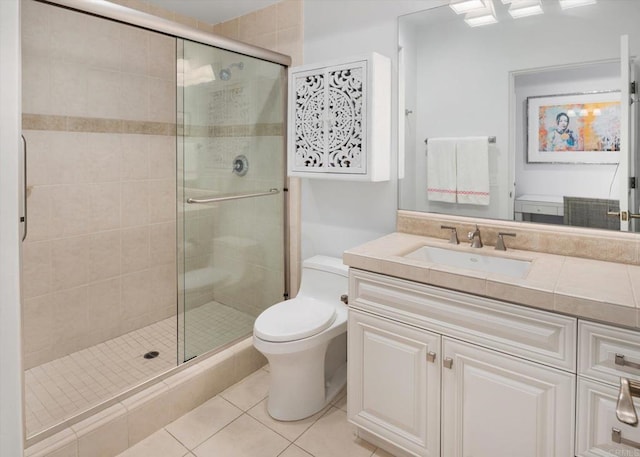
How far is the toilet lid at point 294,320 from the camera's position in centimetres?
181

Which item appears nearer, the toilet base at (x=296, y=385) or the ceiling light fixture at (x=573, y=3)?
the ceiling light fixture at (x=573, y=3)

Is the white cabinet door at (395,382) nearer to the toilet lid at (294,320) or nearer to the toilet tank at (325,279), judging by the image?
the toilet lid at (294,320)

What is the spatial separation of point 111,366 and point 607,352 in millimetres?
2396

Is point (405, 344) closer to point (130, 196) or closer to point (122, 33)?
point (130, 196)

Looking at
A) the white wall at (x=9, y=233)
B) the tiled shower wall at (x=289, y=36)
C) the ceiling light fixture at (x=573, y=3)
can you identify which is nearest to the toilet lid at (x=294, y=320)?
the tiled shower wall at (x=289, y=36)

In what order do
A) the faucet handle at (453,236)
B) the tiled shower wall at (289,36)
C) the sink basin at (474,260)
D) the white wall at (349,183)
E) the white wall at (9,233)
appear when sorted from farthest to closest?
the tiled shower wall at (289,36) < the white wall at (349,183) < the faucet handle at (453,236) < the sink basin at (474,260) < the white wall at (9,233)

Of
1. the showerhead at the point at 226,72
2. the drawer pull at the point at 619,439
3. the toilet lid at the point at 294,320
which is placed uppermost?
the showerhead at the point at 226,72

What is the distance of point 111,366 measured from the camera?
2.26m

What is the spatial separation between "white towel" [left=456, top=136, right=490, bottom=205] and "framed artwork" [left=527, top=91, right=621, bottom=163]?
0.65ft

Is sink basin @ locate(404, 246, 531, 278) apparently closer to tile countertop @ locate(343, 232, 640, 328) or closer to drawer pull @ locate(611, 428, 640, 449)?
tile countertop @ locate(343, 232, 640, 328)

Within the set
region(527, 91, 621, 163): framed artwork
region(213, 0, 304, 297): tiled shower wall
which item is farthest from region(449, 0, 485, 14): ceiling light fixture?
region(213, 0, 304, 297): tiled shower wall

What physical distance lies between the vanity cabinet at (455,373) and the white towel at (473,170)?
0.70 meters

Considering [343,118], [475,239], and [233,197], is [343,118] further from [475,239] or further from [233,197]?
[475,239]

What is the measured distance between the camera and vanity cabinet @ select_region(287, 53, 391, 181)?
1.97 metres
